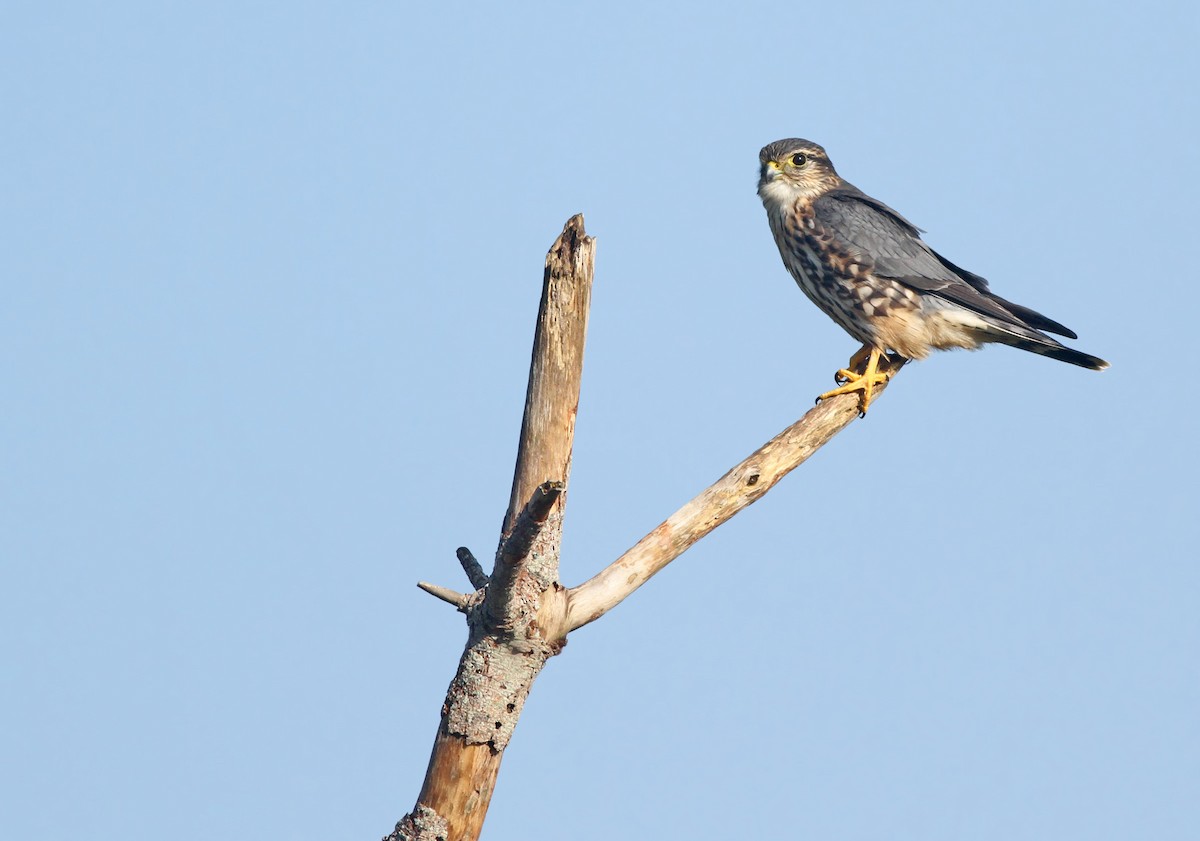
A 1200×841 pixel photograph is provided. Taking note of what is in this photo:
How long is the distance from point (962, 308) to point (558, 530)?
304 cm

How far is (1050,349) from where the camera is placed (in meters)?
6.39

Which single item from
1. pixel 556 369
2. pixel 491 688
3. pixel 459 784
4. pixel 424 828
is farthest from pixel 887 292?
pixel 424 828

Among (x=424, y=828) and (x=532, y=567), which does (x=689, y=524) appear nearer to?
(x=532, y=567)

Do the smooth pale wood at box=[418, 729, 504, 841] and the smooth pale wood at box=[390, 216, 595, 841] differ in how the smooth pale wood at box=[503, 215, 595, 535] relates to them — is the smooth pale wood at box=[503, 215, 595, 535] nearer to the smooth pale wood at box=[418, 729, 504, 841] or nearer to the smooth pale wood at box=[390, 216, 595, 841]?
the smooth pale wood at box=[390, 216, 595, 841]

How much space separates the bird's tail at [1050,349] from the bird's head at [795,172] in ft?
4.45

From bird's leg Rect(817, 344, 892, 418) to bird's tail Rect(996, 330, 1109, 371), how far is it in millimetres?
673

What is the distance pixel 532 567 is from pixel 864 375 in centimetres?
253

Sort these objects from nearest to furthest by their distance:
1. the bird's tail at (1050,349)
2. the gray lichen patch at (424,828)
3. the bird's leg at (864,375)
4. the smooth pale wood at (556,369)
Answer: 1. the gray lichen patch at (424,828)
2. the smooth pale wood at (556,369)
3. the bird's leg at (864,375)
4. the bird's tail at (1050,349)

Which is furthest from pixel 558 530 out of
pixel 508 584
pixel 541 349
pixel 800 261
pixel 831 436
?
pixel 800 261

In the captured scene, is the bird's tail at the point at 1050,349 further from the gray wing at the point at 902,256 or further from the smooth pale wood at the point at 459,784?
the smooth pale wood at the point at 459,784

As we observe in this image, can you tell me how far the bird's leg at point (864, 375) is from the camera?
19.1 ft

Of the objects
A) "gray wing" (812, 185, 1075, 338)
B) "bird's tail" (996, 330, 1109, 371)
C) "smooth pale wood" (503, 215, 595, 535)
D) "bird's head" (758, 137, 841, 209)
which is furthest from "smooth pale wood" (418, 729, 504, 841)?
"bird's head" (758, 137, 841, 209)

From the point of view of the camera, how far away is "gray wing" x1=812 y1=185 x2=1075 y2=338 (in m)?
6.37

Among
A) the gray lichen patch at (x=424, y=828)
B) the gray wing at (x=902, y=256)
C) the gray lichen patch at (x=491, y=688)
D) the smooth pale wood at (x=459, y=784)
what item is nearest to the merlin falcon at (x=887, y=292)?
the gray wing at (x=902, y=256)
